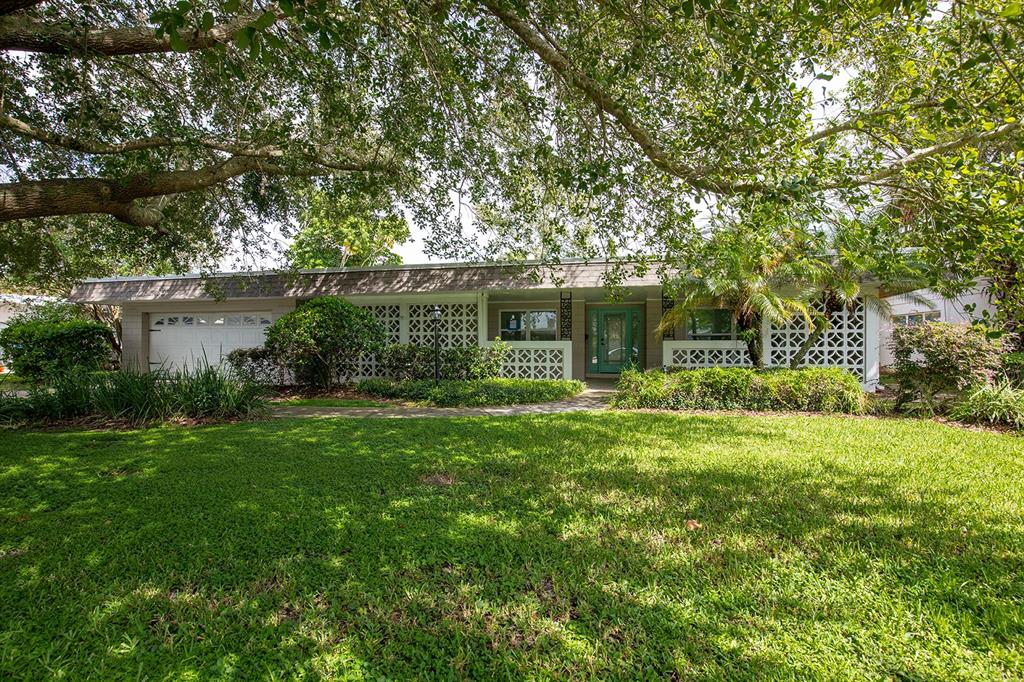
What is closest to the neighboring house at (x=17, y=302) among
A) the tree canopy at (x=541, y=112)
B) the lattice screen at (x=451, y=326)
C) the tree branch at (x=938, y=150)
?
the tree canopy at (x=541, y=112)

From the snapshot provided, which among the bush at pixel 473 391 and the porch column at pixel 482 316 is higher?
the porch column at pixel 482 316

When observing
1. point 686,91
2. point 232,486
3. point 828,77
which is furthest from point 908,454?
point 232,486

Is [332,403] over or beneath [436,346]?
beneath

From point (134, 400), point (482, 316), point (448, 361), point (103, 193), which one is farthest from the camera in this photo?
point (482, 316)

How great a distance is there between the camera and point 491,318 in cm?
1550

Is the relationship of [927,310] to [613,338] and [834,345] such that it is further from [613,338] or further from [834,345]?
[613,338]

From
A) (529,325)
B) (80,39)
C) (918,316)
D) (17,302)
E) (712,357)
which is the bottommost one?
(712,357)

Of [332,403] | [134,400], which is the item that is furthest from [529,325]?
[134,400]

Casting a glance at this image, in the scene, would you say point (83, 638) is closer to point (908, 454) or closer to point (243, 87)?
point (243, 87)

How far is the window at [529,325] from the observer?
1497 cm

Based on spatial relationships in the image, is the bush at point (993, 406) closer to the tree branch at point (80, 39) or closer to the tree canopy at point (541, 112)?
the tree canopy at point (541, 112)

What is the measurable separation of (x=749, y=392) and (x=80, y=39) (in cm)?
1064

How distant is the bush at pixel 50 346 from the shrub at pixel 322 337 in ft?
19.0

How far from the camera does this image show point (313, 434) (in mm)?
6574
